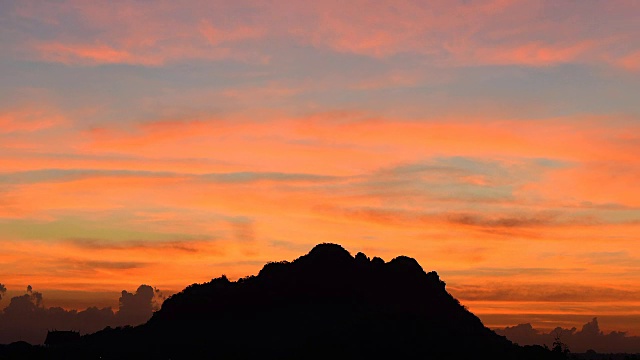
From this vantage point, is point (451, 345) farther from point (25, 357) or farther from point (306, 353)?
point (25, 357)

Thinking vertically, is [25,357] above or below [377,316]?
below

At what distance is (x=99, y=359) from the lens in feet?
637

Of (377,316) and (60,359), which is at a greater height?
(377,316)

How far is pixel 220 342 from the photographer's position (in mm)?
196750

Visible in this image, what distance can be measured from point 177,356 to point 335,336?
120 ft

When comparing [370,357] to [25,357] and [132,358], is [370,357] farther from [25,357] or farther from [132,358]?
[25,357]

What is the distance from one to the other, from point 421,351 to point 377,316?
16.6 metres

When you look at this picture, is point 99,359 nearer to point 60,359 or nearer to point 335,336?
point 60,359

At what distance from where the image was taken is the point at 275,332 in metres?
198

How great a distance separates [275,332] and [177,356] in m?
23.5

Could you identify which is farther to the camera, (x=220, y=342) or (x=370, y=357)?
(x=220, y=342)

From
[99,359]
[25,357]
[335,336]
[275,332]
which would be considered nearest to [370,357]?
[335,336]

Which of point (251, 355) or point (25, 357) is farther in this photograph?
point (25, 357)

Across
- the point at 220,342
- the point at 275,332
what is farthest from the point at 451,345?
the point at 220,342
